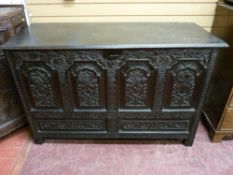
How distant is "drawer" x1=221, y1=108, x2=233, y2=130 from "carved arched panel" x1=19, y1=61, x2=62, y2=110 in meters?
1.28

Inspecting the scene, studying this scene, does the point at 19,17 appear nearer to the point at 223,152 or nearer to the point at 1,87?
the point at 1,87

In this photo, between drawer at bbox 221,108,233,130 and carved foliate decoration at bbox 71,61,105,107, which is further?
drawer at bbox 221,108,233,130

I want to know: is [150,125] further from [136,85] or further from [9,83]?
[9,83]

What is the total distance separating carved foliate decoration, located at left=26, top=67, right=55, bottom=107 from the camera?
1.32m

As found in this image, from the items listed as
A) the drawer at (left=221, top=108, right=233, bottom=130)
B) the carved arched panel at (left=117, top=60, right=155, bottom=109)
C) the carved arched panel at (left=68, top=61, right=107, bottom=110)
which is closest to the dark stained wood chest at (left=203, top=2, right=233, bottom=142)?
the drawer at (left=221, top=108, right=233, bottom=130)

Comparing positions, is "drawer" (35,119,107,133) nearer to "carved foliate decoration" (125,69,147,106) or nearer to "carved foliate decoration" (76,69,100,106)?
"carved foliate decoration" (76,69,100,106)

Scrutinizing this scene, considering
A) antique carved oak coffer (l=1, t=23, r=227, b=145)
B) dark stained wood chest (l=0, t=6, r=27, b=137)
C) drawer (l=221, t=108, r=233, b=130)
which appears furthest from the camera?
drawer (l=221, t=108, r=233, b=130)

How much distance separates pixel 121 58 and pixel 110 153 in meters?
0.83

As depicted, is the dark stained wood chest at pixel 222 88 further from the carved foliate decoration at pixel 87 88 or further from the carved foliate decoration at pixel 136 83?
the carved foliate decoration at pixel 87 88

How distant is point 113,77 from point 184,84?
0.49 meters

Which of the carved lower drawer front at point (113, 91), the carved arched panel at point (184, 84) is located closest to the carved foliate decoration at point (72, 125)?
the carved lower drawer front at point (113, 91)

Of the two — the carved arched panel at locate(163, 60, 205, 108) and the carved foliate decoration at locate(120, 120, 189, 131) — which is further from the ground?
the carved arched panel at locate(163, 60, 205, 108)

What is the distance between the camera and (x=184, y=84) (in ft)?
4.42

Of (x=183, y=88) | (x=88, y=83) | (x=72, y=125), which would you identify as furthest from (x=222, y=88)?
(x=72, y=125)
